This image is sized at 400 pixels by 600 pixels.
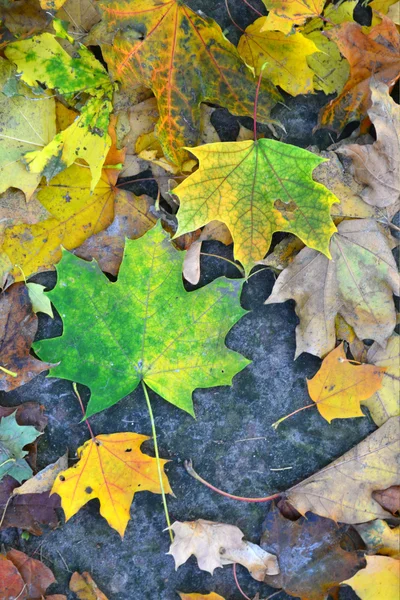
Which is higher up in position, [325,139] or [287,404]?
[325,139]

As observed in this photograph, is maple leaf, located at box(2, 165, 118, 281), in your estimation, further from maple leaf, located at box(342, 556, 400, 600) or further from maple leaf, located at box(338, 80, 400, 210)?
maple leaf, located at box(342, 556, 400, 600)

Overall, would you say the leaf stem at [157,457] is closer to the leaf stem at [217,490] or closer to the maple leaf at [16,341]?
the leaf stem at [217,490]

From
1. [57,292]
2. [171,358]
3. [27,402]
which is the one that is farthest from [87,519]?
[57,292]

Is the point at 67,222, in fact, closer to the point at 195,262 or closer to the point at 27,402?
the point at 195,262

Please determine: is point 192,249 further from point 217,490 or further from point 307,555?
point 307,555

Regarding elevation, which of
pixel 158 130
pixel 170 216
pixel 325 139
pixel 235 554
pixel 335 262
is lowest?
pixel 235 554

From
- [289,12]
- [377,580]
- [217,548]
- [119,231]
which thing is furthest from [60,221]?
[377,580]
